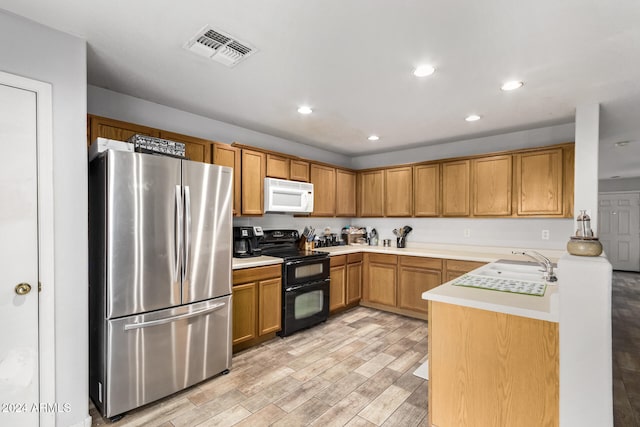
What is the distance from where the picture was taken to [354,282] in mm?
4484

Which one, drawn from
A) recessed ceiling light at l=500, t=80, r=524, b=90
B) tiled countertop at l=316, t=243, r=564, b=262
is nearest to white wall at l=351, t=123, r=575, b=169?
tiled countertop at l=316, t=243, r=564, b=262

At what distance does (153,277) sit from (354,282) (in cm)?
294

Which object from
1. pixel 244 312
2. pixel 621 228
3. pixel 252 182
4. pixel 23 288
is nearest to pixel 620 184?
pixel 621 228

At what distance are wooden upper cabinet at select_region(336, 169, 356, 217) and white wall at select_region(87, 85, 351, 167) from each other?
91 cm

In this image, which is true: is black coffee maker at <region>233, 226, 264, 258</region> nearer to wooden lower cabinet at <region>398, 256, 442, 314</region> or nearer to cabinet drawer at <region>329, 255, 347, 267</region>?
cabinet drawer at <region>329, 255, 347, 267</region>

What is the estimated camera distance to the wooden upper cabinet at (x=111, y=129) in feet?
7.89

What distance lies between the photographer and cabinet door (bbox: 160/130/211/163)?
2895mm

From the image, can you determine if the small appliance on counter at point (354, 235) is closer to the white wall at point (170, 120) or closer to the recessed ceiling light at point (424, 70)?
the white wall at point (170, 120)

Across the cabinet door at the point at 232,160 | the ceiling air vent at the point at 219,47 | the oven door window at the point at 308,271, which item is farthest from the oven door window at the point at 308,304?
the ceiling air vent at the point at 219,47

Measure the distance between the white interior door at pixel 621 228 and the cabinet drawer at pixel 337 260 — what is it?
318 inches

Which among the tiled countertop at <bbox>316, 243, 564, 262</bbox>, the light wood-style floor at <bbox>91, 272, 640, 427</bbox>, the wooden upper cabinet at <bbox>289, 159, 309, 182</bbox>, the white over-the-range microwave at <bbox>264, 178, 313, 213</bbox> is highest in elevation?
the wooden upper cabinet at <bbox>289, 159, 309, 182</bbox>

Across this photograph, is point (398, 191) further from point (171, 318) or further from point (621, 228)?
point (621, 228)

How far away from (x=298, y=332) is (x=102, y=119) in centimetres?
291

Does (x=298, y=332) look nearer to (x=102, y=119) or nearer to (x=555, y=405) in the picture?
(x=555, y=405)
